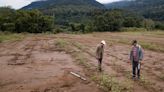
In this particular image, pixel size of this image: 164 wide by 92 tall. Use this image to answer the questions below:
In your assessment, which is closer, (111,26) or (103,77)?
(103,77)

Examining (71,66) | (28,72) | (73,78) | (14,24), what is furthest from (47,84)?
(14,24)

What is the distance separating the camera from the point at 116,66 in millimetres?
17906

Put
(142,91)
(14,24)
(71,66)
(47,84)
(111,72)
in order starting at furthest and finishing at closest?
(14,24), (71,66), (111,72), (47,84), (142,91)

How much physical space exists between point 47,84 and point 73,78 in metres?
1.64

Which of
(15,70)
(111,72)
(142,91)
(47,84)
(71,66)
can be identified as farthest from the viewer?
(71,66)

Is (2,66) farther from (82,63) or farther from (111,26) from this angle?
(111,26)

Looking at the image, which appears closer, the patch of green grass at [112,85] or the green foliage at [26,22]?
the patch of green grass at [112,85]

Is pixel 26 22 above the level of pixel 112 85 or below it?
below

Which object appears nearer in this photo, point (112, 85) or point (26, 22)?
point (112, 85)

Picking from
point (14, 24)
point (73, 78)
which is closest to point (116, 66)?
point (73, 78)

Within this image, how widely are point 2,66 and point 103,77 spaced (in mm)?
7372

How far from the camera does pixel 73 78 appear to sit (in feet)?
46.7

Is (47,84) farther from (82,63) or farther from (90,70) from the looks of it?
(82,63)

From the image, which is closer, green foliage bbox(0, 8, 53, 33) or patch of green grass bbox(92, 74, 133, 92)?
patch of green grass bbox(92, 74, 133, 92)
